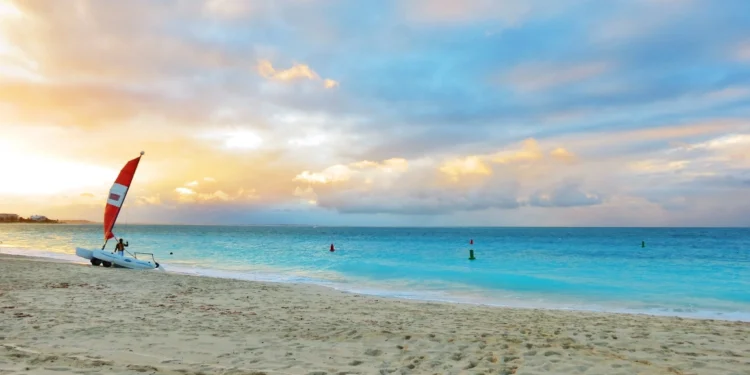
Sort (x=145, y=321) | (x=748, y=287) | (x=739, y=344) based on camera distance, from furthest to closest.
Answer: (x=748, y=287) < (x=145, y=321) < (x=739, y=344)

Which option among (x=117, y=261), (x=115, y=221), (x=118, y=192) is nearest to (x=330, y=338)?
(x=115, y=221)

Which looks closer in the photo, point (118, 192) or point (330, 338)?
point (330, 338)

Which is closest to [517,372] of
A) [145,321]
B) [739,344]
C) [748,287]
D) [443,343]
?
[443,343]

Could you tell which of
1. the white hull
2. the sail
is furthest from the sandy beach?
the sail

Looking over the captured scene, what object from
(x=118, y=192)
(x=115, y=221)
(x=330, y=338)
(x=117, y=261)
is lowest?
(x=330, y=338)

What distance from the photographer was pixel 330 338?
8.07 m

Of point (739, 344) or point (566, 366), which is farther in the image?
point (739, 344)

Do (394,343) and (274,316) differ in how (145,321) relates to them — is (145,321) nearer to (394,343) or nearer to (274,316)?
(274,316)

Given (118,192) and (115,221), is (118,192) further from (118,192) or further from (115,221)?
(115,221)

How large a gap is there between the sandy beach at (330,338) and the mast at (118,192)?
1167 centimetres

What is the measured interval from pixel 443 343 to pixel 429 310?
4.24 metres

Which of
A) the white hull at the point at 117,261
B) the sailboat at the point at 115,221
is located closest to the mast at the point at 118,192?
the sailboat at the point at 115,221

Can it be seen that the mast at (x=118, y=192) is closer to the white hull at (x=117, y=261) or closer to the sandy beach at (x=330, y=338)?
the white hull at (x=117, y=261)

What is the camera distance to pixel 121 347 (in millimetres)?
6988
